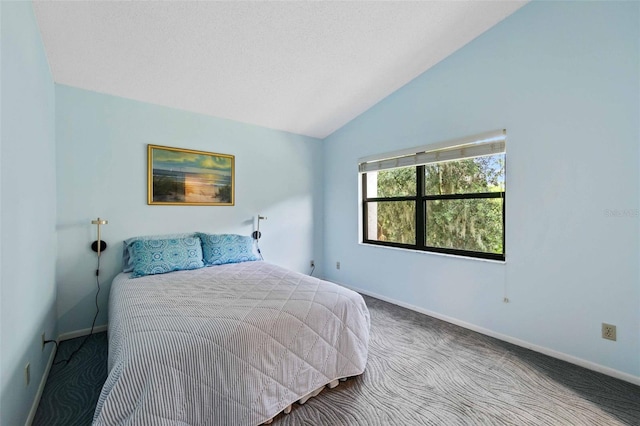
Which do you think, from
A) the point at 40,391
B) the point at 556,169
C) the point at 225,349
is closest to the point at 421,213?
the point at 556,169

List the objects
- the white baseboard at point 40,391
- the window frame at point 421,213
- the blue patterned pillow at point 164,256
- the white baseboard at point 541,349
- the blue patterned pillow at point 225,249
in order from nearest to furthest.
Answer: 1. the white baseboard at point 40,391
2. the white baseboard at point 541,349
3. the blue patterned pillow at point 164,256
4. the window frame at point 421,213
5. the blue patterned pillow at point 225,249

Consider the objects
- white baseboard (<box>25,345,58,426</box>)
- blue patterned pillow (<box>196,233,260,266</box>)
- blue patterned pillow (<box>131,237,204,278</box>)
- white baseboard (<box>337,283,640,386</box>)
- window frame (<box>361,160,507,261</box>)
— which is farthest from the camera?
blue patterned pillow (<box>196,233,260,266</box>)

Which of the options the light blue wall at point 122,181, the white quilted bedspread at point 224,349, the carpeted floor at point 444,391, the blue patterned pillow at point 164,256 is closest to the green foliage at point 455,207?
the carpeted floor at point 444,391

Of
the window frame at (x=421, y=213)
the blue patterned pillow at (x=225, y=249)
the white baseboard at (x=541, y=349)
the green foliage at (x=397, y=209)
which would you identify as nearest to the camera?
the white baseboard at (x=541, y=349)

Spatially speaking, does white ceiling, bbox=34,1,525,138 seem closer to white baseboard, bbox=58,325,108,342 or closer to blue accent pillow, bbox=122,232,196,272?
blue accent pillow, bbox=122,232,196,272

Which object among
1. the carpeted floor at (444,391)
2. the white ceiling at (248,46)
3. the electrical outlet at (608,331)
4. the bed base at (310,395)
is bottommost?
the carpeted floor at (444,391)

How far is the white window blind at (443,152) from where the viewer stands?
2515mm

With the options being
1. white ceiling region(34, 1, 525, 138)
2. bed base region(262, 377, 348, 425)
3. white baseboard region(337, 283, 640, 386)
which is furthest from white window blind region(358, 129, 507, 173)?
bed base region(262, 377, 348, 425)

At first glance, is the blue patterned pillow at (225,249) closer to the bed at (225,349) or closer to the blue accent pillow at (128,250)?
the blue accent pillow at (128,250)

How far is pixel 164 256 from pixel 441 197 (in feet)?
9.53

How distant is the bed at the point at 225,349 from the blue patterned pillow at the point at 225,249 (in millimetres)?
740

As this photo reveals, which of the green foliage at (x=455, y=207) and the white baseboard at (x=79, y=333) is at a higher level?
the green foliage at (x=455, y=207)

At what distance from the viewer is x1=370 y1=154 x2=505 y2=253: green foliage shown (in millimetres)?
2637

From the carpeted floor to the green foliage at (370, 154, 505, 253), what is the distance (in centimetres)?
100
